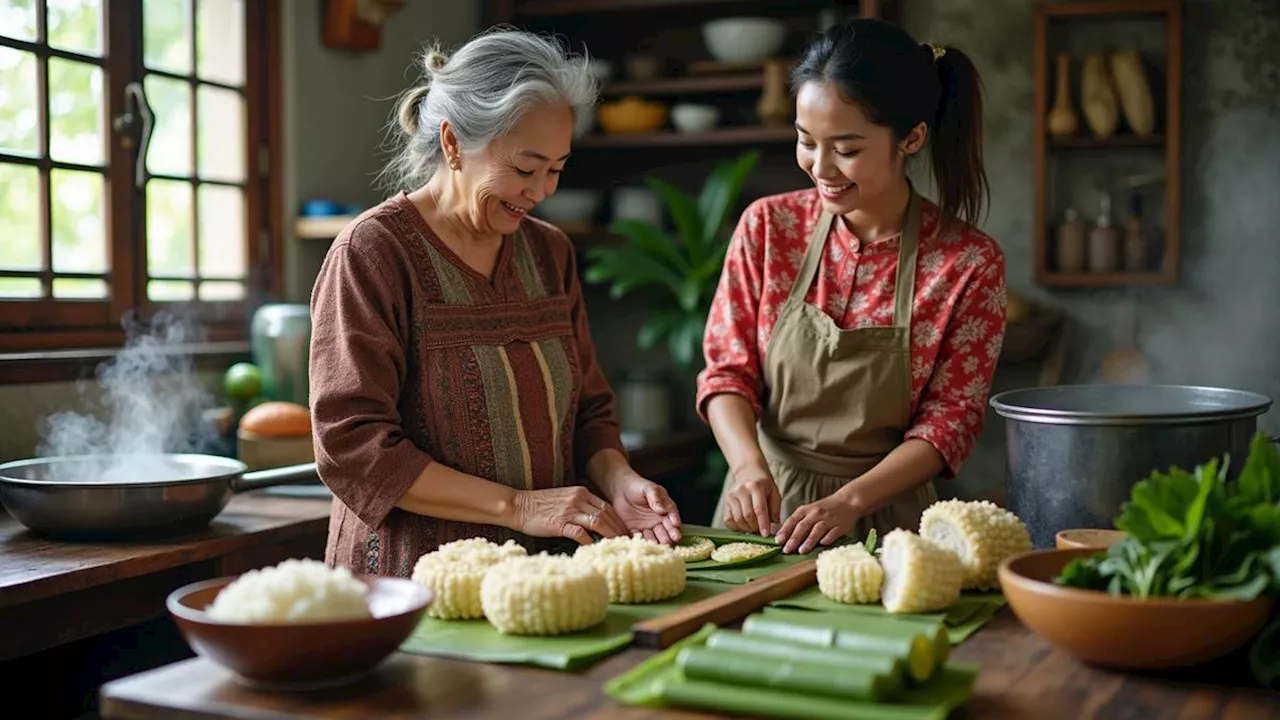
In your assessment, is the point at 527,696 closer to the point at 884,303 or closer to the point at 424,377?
the point at 424,377

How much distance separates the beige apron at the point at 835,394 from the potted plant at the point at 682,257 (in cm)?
187

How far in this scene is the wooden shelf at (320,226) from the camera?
12.4 feet

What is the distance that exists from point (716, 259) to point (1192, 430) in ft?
9.06

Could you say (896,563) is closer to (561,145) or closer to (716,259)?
(561,145)

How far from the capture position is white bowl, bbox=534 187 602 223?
4.70 meters

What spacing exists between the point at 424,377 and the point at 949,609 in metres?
0.89

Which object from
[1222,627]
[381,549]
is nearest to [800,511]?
[381,549]

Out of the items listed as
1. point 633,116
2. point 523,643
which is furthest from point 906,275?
Answer: point 633,116

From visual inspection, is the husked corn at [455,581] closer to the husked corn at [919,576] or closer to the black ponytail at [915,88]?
the husked corn at [919,576]

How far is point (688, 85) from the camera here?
4609mm

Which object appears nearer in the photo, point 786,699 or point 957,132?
point 786,699

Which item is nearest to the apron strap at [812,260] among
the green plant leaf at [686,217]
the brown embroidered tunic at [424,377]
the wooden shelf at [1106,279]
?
the brown embroidered tunic at [424,377]

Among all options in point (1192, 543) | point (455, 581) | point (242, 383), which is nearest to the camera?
point (1192, 543)

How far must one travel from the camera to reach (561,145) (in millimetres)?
2088
